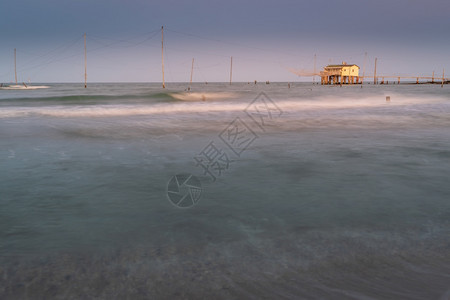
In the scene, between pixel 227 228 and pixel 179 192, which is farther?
pixel 179 192

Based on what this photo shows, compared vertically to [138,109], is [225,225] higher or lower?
lower

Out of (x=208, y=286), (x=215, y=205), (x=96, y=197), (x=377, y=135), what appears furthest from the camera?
(x=377, y=135)

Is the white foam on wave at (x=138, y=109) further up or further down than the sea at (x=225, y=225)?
further up

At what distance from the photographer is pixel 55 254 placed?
11.1ft

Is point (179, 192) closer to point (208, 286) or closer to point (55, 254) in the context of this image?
point (55, 254)

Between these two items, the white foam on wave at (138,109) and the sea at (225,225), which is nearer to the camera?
the sea at (225,225)

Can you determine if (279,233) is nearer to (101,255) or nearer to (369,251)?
(369,251)

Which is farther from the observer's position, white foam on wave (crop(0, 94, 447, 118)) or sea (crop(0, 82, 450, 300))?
white foam on wave (crop(0, 94, 447, 118))

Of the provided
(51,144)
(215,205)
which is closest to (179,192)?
(215,205)

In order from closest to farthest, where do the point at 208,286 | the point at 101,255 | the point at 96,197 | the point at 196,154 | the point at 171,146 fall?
the point at 208,286 < the point at 101,255 < the point at 96,197 < the point at 196,154 < the point at 171,146

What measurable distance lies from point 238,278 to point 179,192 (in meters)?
2.78

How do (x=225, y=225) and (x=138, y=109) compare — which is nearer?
(x=225, y=225)

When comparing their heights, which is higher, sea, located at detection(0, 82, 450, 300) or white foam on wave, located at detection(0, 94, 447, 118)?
white foam on wave, located at detection(0, 94, 447, 118)

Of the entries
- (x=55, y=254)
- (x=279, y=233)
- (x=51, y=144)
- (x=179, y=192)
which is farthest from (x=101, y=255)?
(x=51, y=144)
